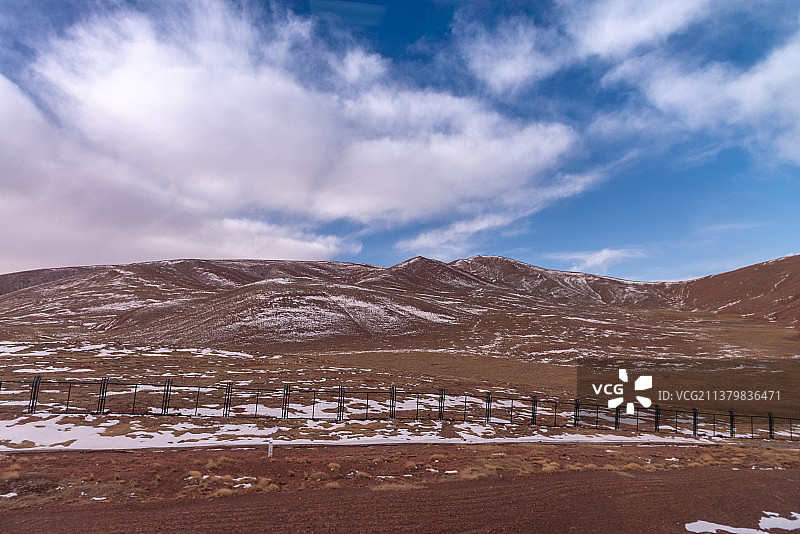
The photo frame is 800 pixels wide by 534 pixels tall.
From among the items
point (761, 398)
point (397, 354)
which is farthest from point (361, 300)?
point (761, 398)

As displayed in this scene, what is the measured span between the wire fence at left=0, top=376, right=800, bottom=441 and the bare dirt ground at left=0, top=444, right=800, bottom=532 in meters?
9.00

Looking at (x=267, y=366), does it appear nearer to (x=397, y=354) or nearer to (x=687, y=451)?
(x=397, y=354)

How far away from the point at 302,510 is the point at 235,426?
1317 cm

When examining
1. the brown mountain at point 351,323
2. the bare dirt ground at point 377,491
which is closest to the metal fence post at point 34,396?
the bare dirt ground at point 377,491

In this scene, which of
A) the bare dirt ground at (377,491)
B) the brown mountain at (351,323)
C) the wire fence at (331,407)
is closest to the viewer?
the bare dirt ground at (377,491)

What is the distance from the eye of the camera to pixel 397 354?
76250 millimetres

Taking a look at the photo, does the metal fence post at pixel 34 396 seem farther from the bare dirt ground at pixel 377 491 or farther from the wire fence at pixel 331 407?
the bare dirt ground at pixel 377 491

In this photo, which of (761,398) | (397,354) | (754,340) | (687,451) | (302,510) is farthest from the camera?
(754,340)

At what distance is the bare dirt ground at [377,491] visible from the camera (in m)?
11.3

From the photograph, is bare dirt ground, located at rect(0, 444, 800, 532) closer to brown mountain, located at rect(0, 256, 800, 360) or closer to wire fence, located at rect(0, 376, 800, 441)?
wire fence, located at rect(0, 376, 800, 441)

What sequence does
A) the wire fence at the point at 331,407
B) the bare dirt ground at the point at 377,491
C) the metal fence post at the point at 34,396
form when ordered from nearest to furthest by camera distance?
the bare dirt ground at the point at 377,491 → the metal fence post at the point at 34,396 → the wire fence at the point at 331,407

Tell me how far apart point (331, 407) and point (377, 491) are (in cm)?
1701

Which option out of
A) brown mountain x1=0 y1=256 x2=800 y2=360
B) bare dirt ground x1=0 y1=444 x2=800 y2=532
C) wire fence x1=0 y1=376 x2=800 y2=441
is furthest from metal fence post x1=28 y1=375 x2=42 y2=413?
brown mountain x1=0 y1=256 x2=800 y2=360

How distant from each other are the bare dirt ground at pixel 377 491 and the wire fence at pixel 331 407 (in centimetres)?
900
